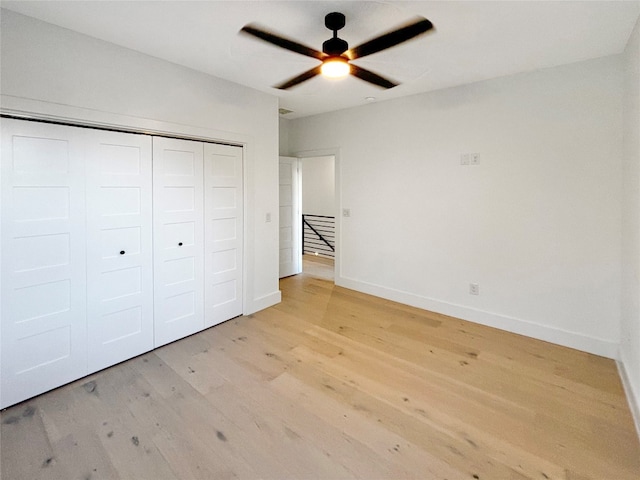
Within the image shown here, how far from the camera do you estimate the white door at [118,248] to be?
8.23 feet

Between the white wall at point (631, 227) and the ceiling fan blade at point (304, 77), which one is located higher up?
the ceiling fan blade at point (304, 77)

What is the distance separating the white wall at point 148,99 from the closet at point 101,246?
16 cm

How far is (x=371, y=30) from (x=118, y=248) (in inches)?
104

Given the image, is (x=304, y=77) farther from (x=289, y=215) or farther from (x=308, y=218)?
(x=308, y=218)

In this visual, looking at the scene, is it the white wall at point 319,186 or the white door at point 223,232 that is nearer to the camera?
the white door at point 223,232

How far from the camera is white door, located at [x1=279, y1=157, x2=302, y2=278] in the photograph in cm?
529

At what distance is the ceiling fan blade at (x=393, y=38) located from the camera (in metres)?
1.58

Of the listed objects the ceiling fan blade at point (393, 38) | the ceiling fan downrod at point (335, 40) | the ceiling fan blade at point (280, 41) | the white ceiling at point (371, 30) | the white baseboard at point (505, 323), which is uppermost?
the white ceiling at point (371, 30)

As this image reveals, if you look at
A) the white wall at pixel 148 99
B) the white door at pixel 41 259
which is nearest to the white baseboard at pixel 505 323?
the white wall at pixel 148 99

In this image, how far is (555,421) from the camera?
2064mm

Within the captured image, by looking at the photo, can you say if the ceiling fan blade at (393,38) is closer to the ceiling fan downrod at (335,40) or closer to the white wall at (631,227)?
the ceiling fan downrod at (335,40)

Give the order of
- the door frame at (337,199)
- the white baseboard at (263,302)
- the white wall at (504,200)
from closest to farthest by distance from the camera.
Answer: the white wall at (504,200) < the white baseboard at (263,302) < the door frame at (337,199)

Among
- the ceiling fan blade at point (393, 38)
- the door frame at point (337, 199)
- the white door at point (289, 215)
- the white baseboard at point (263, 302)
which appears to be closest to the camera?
the ceiling fan blade at point (393, 38)

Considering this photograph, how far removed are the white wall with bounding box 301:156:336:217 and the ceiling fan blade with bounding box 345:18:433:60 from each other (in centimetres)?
622
